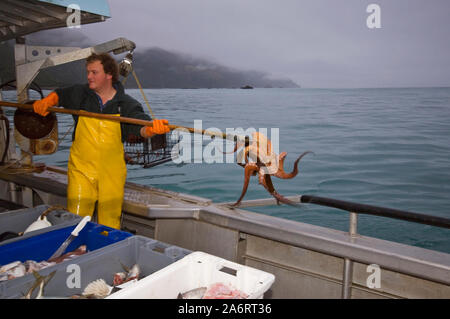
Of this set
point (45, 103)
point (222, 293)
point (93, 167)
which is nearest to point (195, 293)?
point (222, 293)

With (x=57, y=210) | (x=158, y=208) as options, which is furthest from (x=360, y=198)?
(x=57, y=210)

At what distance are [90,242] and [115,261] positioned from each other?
1.14 ft

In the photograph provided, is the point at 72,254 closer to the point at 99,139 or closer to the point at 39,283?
the point at 39,283

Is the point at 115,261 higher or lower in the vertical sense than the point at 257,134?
lower

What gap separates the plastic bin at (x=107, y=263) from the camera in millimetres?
1233

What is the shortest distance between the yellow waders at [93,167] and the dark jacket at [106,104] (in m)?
0.11

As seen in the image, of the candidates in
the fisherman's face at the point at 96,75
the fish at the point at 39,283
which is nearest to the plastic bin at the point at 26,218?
the fish at the point at 39,283

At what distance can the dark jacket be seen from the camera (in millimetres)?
2510

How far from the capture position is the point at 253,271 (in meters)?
1.25

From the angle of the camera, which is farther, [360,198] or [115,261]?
[360,198]

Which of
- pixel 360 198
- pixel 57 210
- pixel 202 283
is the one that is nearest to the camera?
pixel 202 283
